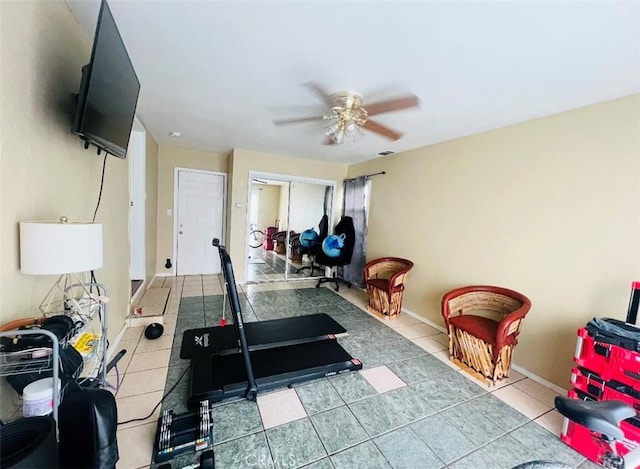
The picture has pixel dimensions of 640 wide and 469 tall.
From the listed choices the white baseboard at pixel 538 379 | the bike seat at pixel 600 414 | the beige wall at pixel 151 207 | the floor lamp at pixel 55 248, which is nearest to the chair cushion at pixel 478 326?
the white baseboard at pixel 538 379

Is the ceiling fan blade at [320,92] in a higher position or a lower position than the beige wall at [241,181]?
higher

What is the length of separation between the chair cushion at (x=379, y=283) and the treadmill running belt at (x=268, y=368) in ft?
4.19

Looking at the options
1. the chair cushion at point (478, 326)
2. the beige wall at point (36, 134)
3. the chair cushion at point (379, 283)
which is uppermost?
the beige wall at point (36, 134)

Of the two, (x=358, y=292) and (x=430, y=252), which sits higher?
(x=430, y=252)

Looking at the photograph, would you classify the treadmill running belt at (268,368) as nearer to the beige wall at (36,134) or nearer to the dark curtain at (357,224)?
the beige wall at (36,134)

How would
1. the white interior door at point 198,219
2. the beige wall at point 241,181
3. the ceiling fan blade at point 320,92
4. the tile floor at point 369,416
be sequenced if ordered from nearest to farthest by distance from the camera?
the tile floor at point 369,416 → the ceiling fan blade at point 320,92 → the beige wall at point 241,181 → the white interior door at point 198,219

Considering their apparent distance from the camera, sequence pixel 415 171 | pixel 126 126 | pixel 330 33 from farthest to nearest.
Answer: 1. pixel 415 171
2. pixel 126 126
3. pixel 330 33

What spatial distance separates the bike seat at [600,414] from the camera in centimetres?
93

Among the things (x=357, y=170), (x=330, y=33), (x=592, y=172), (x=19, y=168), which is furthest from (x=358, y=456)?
(x=357, y=170)

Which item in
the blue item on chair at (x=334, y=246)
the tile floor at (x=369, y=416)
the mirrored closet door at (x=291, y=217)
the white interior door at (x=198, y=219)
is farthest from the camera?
the mirrored closet door at (x=291, y=217)

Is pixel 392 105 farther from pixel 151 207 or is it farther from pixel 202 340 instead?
pixel 151 207

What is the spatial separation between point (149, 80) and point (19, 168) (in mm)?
1515

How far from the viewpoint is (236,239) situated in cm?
480

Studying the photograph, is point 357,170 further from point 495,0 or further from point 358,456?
point 358,456
